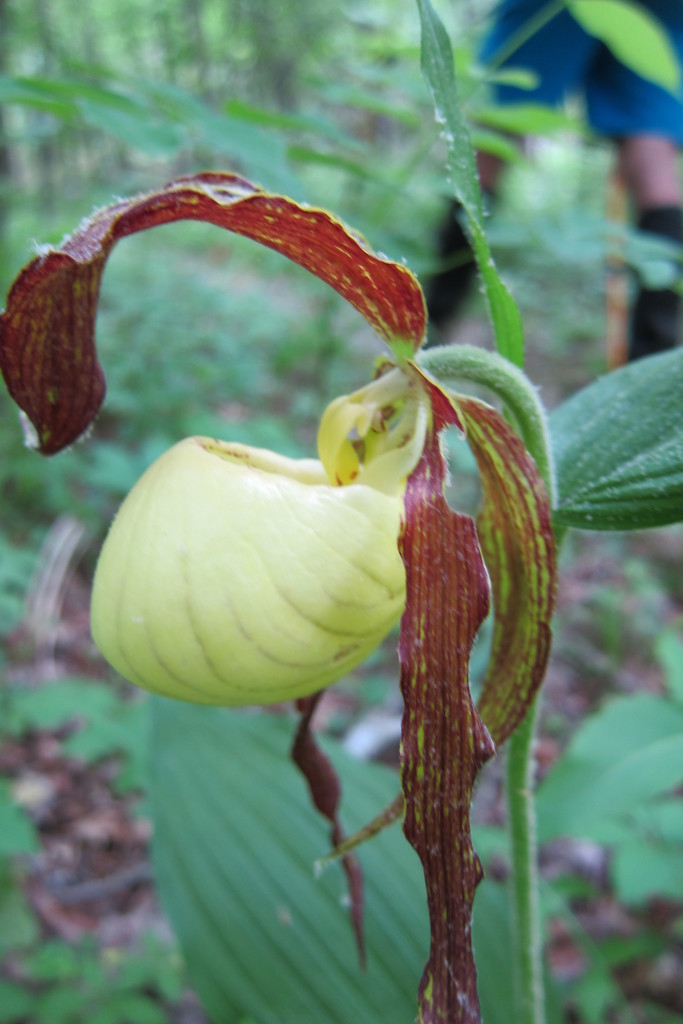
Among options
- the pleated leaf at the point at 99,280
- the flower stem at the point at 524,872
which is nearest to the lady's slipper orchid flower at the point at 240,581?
the pleated leaf at the point at 99,280

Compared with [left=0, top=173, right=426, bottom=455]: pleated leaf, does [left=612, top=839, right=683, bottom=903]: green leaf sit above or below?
below

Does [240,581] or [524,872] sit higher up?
[240,581]

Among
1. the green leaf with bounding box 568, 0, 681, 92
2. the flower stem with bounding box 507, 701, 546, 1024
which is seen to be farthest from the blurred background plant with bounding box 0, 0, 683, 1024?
the green leaf with bounding box 568, 0, 681, 92

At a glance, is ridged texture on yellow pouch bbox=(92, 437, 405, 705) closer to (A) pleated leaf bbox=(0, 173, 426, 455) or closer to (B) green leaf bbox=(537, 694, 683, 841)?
(A) pleated leaf bbox=(0, 173, 426, 455)

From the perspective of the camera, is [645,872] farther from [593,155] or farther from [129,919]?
[593,155]

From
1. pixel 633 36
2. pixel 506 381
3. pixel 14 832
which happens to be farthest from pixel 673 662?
pixel 14 832

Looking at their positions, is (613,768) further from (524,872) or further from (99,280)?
(99,280)

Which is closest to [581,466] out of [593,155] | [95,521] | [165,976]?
[165,976]
